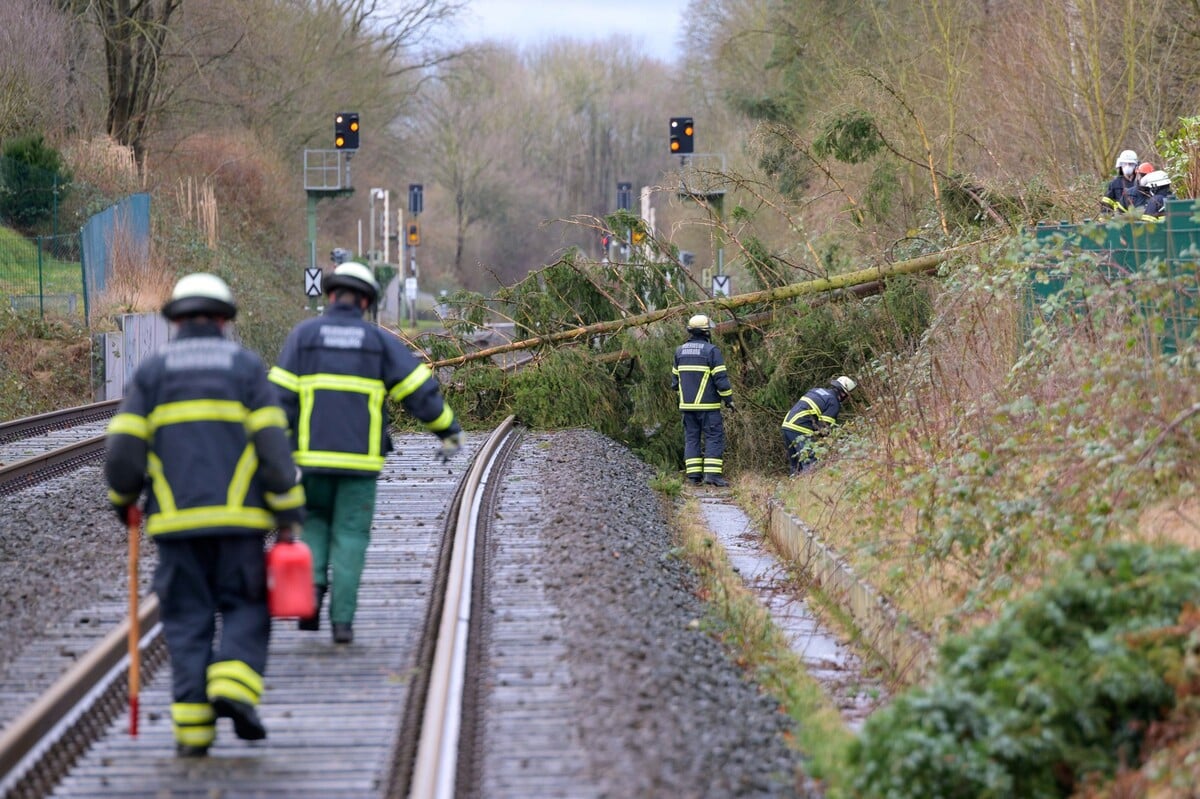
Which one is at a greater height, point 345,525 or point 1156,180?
point 1156,180

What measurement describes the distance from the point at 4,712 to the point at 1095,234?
7133mm

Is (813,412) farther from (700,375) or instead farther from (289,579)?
(289,579)

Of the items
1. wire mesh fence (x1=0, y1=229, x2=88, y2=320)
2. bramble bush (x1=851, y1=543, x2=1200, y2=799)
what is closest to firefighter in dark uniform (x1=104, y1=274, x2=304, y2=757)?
bramble bush (x1=851, y1=543, x2=1200, y2=799)

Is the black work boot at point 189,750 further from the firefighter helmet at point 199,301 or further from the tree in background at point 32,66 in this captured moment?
the tree in background at point 32,66

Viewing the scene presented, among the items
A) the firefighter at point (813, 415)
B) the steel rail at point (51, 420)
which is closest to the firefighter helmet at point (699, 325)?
the firefighter at point (813, 415)

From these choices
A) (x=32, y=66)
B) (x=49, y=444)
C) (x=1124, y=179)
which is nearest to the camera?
(x=1124, y=179)

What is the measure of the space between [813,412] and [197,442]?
1064 centimetres

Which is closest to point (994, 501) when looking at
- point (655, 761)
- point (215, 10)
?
point (655, 761)

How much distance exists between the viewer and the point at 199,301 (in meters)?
5.82

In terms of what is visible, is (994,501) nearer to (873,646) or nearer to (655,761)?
(873,646)

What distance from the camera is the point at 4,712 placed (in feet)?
20.1

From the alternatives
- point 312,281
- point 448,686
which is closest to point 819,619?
point 448,686

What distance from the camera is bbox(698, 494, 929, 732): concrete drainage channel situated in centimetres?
793

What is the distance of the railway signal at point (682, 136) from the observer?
88.6 ft
